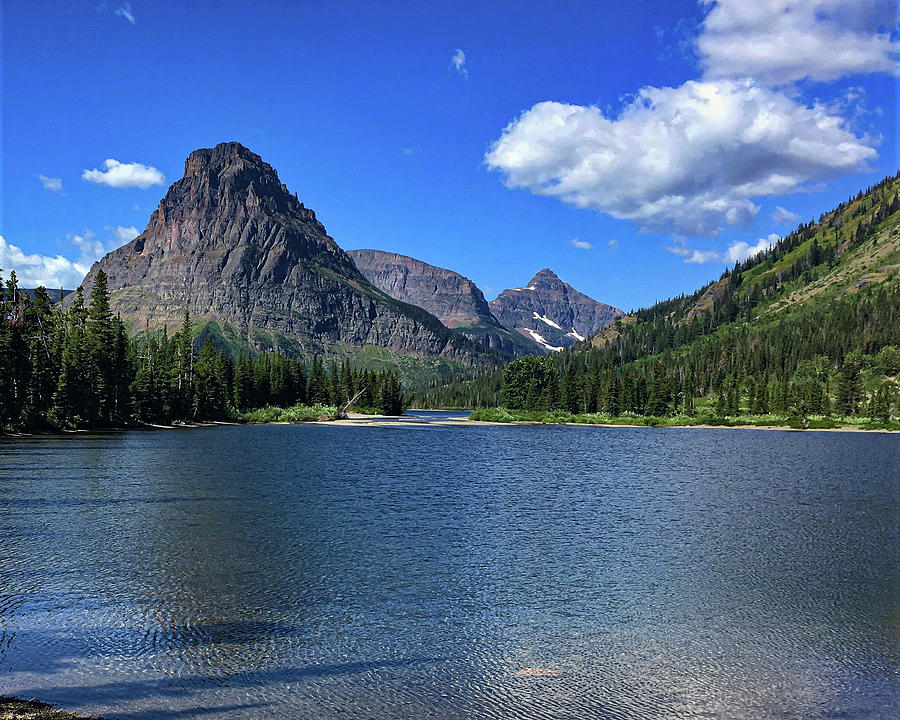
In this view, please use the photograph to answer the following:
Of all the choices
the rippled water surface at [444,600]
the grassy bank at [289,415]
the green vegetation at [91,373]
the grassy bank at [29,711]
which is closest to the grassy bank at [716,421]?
the grassy bank at [289,415]

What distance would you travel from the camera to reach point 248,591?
22969 mm

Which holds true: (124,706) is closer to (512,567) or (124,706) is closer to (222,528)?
(512,567)

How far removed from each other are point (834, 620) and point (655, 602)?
559 cm

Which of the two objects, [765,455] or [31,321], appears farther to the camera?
[31,321]

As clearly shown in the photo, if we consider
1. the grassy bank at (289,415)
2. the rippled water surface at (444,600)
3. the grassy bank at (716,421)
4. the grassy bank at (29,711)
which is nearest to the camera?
the grassy bank at (29,711)

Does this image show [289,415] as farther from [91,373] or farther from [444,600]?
[444,600]

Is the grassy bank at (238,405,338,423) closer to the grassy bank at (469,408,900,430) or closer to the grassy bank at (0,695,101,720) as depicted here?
the grassy bank at (469,408,900,430)

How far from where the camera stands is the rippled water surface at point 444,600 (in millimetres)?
15000

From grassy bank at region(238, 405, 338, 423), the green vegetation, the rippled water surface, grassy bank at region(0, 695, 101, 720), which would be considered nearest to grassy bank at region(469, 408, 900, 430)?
grassy bank at region(238, 405, 338, 423)

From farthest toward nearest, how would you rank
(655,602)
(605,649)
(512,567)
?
(512,567)
(655,602)
(605,649)

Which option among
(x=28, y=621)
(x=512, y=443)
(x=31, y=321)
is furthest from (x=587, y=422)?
(x=28, y=621)

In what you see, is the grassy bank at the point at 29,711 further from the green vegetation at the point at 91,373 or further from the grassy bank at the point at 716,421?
the grassy bank at the point at 716,421

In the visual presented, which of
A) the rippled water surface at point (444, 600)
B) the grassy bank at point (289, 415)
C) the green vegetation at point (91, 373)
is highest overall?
the green vegetation at point (91, 373)

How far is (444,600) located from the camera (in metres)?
22.4
